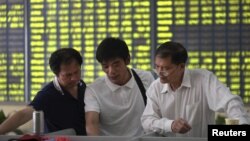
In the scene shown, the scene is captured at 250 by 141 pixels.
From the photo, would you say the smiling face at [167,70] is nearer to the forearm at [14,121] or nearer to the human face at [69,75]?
the human face at [69,75]

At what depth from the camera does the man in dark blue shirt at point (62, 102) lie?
225 cm

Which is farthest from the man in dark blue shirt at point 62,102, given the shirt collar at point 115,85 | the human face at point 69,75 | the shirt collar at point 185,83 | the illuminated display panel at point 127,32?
the illuminated display panel at point 127,32

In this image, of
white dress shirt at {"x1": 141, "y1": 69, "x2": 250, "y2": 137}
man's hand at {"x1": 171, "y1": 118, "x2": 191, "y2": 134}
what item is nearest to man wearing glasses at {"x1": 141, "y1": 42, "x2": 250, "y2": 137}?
white dress shirt at {"x1": 141, "y1": 69, "x2": 250, "y2": 137}

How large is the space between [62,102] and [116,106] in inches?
11.2

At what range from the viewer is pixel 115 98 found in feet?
7.47

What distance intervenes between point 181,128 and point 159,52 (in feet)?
1.45

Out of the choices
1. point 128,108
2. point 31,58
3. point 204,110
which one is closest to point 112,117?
point 128,108

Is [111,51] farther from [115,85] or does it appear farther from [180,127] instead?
[180,127]

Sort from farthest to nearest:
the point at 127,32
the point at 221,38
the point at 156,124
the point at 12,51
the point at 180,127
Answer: the point at 12,51, the point at 127,32, the point at 221,38, the point at 156,124, the point at 180,127

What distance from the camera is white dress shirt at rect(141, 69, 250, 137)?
2.07m

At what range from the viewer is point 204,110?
84.9 inches

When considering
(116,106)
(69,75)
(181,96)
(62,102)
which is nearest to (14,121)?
(62,102)

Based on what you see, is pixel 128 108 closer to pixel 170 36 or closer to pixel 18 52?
pixel 170 36

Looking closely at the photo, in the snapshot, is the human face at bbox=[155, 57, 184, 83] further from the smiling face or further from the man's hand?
the man's hand
